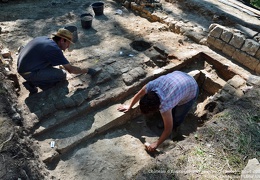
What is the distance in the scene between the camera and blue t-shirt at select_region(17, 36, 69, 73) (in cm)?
405

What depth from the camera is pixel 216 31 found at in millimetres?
5625

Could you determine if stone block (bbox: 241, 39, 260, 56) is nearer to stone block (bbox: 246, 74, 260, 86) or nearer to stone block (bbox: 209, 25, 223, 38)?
stone block (bbox: 209, 25, 223, 38)

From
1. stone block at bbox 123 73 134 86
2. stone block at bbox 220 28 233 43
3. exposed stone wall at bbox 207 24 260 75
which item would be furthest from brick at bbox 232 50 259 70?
stone block at bbox 123 73 134 86

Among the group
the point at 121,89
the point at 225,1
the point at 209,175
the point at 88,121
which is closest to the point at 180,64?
the point at 121,89

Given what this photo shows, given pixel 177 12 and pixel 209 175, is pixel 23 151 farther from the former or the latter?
pixel 177 12

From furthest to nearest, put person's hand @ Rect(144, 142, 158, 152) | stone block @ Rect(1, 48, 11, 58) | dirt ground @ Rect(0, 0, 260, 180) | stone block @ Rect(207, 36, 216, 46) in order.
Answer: stone block @ Rect(207, 36, 216, 46)
stone block @ Rect(1, 48, 11, 58)
person's hand @ Rect(144, 142, 158, 152)
dirt ground @ Rect(0, 0, 260, 180)

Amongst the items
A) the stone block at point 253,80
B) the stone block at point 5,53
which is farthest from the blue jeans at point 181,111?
the stone block at point 5,53

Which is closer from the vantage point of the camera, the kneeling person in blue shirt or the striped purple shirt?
the striped purple shirt

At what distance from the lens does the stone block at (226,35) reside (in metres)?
5.45

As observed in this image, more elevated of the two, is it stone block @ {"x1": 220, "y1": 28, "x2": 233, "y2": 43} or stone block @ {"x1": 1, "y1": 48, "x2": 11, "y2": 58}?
stone block @ {"x1": 220, "y1": 28, "x2": 233, "y2": 43}

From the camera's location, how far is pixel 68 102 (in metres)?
4.14

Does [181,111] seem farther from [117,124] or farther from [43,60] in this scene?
[43,60]

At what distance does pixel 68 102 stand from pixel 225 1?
603cm

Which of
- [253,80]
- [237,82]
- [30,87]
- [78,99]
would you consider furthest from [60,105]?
[253,80]
